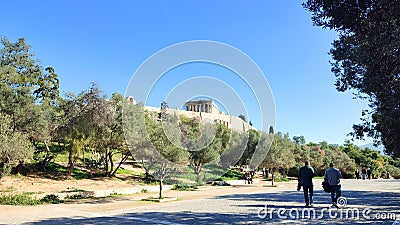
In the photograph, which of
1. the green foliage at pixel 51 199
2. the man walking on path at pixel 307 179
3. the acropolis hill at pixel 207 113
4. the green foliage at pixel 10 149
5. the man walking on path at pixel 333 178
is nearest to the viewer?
the man walking on path at pixel 333 178

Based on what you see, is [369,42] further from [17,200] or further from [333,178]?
[17,200]

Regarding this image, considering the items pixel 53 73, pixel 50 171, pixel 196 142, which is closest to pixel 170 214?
pixel 50 171

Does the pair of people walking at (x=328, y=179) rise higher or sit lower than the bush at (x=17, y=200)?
higher

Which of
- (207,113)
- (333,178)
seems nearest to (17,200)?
(333,178)

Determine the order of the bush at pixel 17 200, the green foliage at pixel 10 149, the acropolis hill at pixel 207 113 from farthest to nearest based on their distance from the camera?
1. the acropolis hill at pixel 207 113
2. the bush at pixel 17 200
3. the green foliage at pixel 10 149

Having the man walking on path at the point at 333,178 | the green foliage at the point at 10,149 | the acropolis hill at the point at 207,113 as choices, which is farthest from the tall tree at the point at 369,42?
the acropolis hill at the point at 207,113

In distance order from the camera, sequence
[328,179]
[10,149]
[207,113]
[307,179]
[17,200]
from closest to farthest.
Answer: [328,179], [307,179], [10,149], [17,200], [207,113]

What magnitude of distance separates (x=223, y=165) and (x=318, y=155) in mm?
20596

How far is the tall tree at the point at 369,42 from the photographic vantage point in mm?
7484

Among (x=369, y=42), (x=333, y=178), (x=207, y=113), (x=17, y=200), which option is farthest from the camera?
(x=207, y=113)

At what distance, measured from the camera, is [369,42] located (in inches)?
320

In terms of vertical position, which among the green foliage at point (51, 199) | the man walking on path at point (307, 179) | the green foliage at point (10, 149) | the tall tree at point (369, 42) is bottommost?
the green foliage at point (51, 199)

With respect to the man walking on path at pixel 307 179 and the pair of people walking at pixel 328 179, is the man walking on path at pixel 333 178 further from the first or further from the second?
the man walking on path at pixel 307 179

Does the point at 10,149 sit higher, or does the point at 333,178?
the point at 10,149
